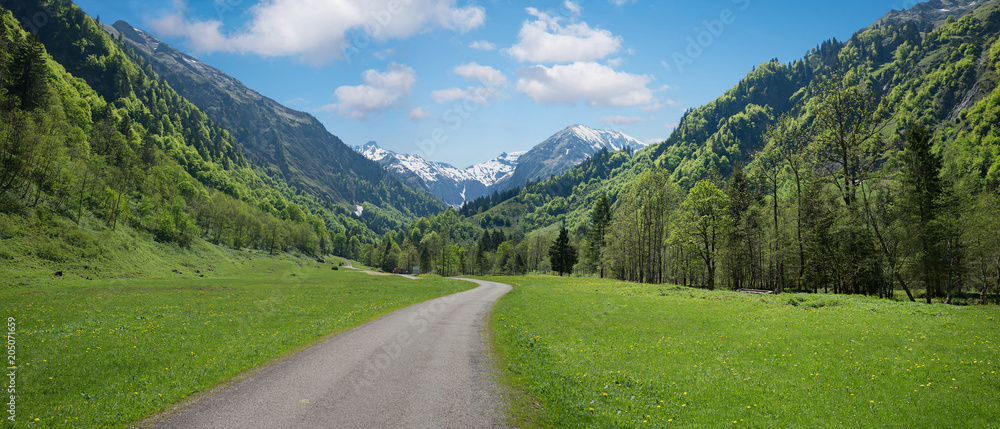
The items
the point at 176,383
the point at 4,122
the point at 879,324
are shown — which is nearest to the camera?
the point at 176,383

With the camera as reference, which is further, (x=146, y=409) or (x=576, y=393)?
(x=576, y=393)

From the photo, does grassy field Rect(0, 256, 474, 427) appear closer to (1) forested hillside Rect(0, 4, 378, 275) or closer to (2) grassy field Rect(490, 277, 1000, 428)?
(2) grassy field Rect(490, 277, 1000, 428)

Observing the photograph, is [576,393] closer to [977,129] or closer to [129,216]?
[129,216]

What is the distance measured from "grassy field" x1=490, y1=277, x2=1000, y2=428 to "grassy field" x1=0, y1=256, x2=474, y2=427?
31.2ft

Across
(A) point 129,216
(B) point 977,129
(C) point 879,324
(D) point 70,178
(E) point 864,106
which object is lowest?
(C) point 879,324

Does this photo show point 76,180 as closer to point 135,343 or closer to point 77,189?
point 77,189

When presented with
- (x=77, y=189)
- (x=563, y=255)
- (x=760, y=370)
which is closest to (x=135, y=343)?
(x=760, y=370)

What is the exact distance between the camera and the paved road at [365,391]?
862 cm

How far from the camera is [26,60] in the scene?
73.6m

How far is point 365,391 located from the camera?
10.5 metres

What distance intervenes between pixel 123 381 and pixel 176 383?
1.61 m

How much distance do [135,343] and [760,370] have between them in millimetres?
23646

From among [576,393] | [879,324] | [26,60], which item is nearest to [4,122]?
[26,60]

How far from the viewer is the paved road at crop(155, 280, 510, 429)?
8.62 m
